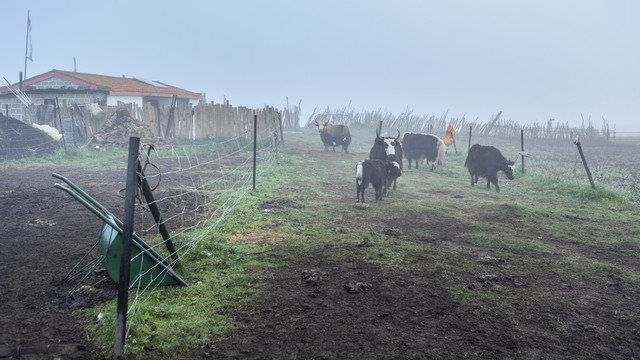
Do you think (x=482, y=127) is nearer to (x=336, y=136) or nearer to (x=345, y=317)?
(x=336, y=136)

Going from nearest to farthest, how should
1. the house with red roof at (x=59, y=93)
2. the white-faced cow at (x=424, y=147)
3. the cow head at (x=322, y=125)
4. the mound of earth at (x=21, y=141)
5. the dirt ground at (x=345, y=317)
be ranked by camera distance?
1. the dirt ground at (x=345, y=317)
2. the mound of earth at (x=21, y=141)
3. the white-faced cow at (x=424, y=147)
4. the house with red roof at (x=59, y=93)
5. the cow head at (x=322, y=125)

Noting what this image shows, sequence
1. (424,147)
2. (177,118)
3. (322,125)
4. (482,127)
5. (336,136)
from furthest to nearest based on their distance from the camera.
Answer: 1. (482,127)
2. (322,125)
3. (336,136)
4. (177,118)
5. (424,147)

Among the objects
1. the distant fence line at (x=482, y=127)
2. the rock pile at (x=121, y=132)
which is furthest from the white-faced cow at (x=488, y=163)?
the distant fence line at (x=482, y=127)

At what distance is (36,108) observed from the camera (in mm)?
18203

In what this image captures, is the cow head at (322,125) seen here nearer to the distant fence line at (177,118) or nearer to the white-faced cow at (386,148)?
the distant fence line at (177,118)

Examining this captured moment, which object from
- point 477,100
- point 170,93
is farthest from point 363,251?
point 477,100

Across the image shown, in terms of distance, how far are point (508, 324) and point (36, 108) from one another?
20499mm

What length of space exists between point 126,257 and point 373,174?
6420 millimetres

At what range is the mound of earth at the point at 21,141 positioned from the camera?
45.2ft

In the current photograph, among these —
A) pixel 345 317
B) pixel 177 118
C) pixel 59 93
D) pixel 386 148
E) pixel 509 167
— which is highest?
pixel 59 93

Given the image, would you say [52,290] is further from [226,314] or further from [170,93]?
[170,93]

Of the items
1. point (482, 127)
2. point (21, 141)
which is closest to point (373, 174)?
point (21, 141)

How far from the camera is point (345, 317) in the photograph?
12.0ft

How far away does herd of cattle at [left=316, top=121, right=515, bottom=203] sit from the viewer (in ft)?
29.3
